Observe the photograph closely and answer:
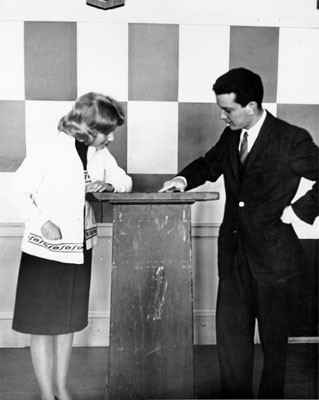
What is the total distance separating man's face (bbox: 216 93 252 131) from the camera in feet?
4.30

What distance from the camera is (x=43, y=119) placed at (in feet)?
4.63

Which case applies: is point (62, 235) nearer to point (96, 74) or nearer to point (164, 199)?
point (164, 199)

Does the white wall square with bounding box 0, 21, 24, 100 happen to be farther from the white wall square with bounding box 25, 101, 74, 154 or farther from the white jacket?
the white jacket

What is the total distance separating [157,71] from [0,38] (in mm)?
460

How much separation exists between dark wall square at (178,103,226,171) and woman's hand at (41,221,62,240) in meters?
0.46

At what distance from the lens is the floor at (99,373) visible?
1354 mm

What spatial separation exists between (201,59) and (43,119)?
20.0 inches

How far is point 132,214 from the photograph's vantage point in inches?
44.9

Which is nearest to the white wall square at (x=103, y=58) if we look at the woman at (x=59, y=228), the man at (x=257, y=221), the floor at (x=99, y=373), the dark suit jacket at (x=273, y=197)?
the woman at (x=59, y=228)

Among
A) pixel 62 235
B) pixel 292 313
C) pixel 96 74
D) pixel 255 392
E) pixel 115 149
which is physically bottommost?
pixel 255 392

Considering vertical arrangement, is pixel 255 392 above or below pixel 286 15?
below

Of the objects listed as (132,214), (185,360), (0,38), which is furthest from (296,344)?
(0,38)

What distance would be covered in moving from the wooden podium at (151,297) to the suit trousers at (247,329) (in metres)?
0.26

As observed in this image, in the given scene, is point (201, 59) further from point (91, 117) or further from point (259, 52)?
point (91, 117)
